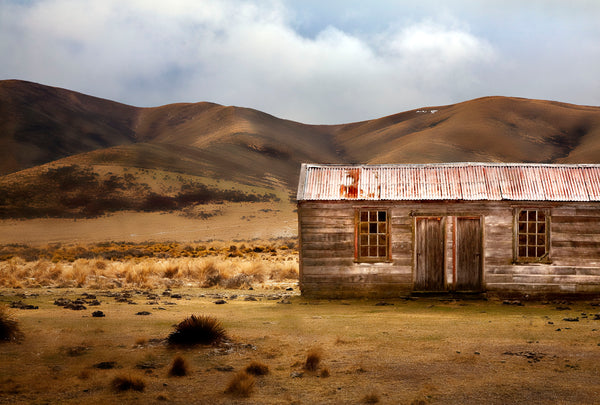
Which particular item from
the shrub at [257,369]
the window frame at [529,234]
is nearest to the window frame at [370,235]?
the window frame at [529,234]

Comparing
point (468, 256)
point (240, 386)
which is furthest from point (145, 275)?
point (240, 386)

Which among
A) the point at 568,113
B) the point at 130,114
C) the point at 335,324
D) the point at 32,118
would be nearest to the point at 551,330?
the point at 335,324

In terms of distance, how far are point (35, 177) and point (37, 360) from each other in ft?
226

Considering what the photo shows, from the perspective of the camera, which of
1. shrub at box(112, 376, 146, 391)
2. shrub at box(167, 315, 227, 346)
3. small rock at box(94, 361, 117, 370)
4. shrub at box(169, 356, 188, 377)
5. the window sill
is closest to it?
shrub at box(112, 376, 146, 391)

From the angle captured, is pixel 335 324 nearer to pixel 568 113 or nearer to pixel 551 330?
pixel 551 330

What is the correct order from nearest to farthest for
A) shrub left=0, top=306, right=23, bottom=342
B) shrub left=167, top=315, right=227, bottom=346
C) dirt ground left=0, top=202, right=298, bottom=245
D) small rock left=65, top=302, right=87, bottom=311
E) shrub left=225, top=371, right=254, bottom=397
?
Result: 1. shrub left=225, top=371, right=254, bottom=397
2. shrub left=0, top=306, right=23, bottom=342
3. shrub left=167, top=315, right=227, bottom=346
4. small rock left=65, top=302, right=87, bottom=311
5. dirt ground left=0, top=202, right=298, bottom=245

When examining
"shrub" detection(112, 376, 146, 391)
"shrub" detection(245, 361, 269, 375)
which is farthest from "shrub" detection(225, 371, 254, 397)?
"shrub" detection(112, 376, 146, 391)

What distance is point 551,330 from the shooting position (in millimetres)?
9062

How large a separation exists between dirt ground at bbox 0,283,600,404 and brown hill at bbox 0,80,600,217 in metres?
54.0

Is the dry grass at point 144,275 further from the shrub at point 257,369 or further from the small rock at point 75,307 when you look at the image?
the shrub at point 257,369

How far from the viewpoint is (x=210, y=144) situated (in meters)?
120

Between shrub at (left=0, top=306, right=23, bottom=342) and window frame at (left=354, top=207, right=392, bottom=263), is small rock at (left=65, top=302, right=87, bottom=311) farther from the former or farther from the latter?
window frame at (left=354, top=207, right=392, bottom=263)

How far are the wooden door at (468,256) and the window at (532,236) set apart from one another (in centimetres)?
99

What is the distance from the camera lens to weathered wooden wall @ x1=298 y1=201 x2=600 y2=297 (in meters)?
13.1
